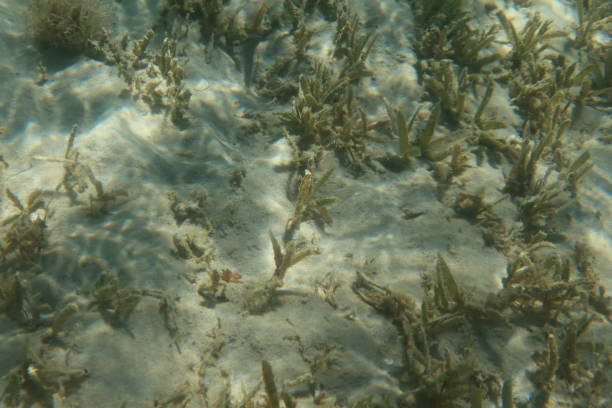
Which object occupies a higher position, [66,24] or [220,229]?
[66,24]

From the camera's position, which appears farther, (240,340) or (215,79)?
(215,79)

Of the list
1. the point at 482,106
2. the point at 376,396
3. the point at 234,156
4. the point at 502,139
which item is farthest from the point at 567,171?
the point at 234,156

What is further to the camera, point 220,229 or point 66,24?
point 66,24

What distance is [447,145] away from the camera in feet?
14.9

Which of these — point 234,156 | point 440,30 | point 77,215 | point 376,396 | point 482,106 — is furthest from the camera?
point 440,30

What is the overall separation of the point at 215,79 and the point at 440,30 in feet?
10.4

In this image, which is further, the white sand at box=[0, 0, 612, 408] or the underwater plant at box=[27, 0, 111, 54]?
the underwater plant at box=[27, 0, 111, 54]

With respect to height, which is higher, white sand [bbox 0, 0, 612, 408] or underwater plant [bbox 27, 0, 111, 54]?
underwater plant [bbox 27, 0, 111, 54]

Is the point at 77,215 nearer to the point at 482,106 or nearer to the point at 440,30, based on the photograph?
the point at 482,106

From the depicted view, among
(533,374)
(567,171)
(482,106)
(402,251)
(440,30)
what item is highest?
(440,30)

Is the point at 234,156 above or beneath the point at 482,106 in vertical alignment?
beneath

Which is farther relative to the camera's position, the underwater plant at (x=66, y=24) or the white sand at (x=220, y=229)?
the underwater plant at (x=66, y=24)

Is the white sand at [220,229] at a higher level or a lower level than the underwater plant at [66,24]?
lower

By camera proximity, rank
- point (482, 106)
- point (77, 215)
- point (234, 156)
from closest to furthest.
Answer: point (77, 215)
point (234, 156)
point (482, 106)
